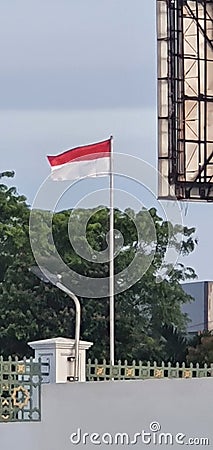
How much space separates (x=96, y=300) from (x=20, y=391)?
12.1m

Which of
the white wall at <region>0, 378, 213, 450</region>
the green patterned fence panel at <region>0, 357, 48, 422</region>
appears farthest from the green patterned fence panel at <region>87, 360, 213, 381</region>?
the green patterned fence panel at <region>0, 357, 48, 422</region>

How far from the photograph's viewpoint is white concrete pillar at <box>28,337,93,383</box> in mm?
7637

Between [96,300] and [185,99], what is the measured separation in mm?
7997

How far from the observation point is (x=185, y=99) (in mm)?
12055

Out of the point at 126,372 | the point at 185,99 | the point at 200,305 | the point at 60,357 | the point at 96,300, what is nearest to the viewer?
the point at 60,357

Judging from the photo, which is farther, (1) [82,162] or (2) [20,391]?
(1) [82,162]

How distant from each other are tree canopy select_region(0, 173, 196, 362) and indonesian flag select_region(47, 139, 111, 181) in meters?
8.25

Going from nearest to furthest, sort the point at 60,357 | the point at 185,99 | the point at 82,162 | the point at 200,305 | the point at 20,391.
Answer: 1. the point at 20,391
2. the point at 60,357
3. the point at 82,162
4. the point at 185,99
5. the point at 200,305

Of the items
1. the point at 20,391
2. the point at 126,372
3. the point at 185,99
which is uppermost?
the point at 185,99

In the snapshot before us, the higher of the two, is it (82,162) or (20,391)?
(82,162)

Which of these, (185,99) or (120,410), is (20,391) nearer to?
(120,410)

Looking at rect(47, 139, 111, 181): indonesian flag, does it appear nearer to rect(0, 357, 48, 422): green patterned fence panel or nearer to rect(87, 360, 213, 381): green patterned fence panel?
rect(87, 360, 213, 381): green patterned fence panel

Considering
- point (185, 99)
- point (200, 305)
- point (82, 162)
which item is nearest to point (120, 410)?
point (82, 162)

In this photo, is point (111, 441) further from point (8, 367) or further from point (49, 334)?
point (49, 334)
